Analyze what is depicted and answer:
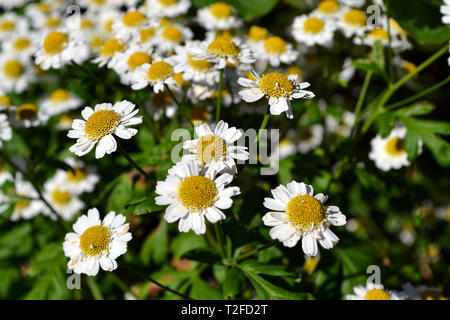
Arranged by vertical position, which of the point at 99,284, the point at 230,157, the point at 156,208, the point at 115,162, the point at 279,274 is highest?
the point at 230,157

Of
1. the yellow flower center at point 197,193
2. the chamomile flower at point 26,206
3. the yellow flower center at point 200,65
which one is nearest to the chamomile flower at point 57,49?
the yellow flower center at point 200,65

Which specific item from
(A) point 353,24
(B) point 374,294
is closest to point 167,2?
(A) point 353,24

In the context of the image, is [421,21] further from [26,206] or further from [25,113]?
[26,206]

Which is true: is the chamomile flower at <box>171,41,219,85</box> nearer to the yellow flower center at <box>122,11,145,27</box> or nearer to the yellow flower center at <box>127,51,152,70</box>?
the yellow flower center at <box>127,51,152,70</box>

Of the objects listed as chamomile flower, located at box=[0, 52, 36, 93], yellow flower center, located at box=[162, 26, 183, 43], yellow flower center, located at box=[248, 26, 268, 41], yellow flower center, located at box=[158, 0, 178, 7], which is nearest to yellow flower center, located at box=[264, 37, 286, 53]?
yellow flower center, located at box=[248, 26, 268, 41]

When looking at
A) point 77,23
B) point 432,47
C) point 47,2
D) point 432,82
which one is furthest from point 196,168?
point 47,2
